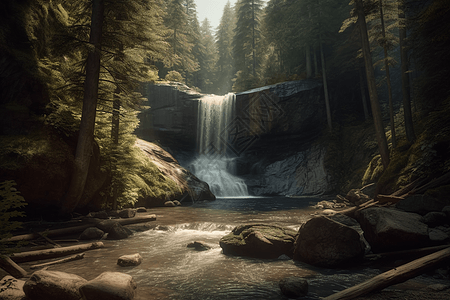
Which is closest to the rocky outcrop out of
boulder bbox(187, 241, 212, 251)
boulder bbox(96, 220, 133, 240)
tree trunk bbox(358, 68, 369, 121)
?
boulder bbox(96, 220, 133, 240)

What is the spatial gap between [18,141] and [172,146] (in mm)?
20768

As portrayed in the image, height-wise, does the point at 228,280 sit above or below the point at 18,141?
below

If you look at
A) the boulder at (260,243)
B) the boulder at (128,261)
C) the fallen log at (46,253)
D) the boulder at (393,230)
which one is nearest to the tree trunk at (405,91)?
the boulder at (393,230)

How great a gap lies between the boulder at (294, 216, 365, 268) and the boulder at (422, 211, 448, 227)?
1.67m

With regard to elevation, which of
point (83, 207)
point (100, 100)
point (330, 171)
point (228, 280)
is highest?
point (100, 100)

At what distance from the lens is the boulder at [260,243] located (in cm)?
565

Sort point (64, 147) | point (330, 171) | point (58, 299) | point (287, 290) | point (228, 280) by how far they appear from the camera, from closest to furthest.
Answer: point (58, 299)
point (287, 290)
point (228, 280)
point (64, 147)
point (330, 171)

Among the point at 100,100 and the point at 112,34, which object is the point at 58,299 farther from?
the point at 112,34

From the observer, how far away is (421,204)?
19.8ft

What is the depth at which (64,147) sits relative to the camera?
28.3ft

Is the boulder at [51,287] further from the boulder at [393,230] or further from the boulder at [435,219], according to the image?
the boulder at [435,219]

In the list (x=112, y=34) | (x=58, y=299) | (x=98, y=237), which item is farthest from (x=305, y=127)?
(x=58, y=299)

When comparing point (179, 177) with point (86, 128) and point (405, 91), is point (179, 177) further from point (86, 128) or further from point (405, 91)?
point (405, 91)

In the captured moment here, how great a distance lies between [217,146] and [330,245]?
23.7 meters
